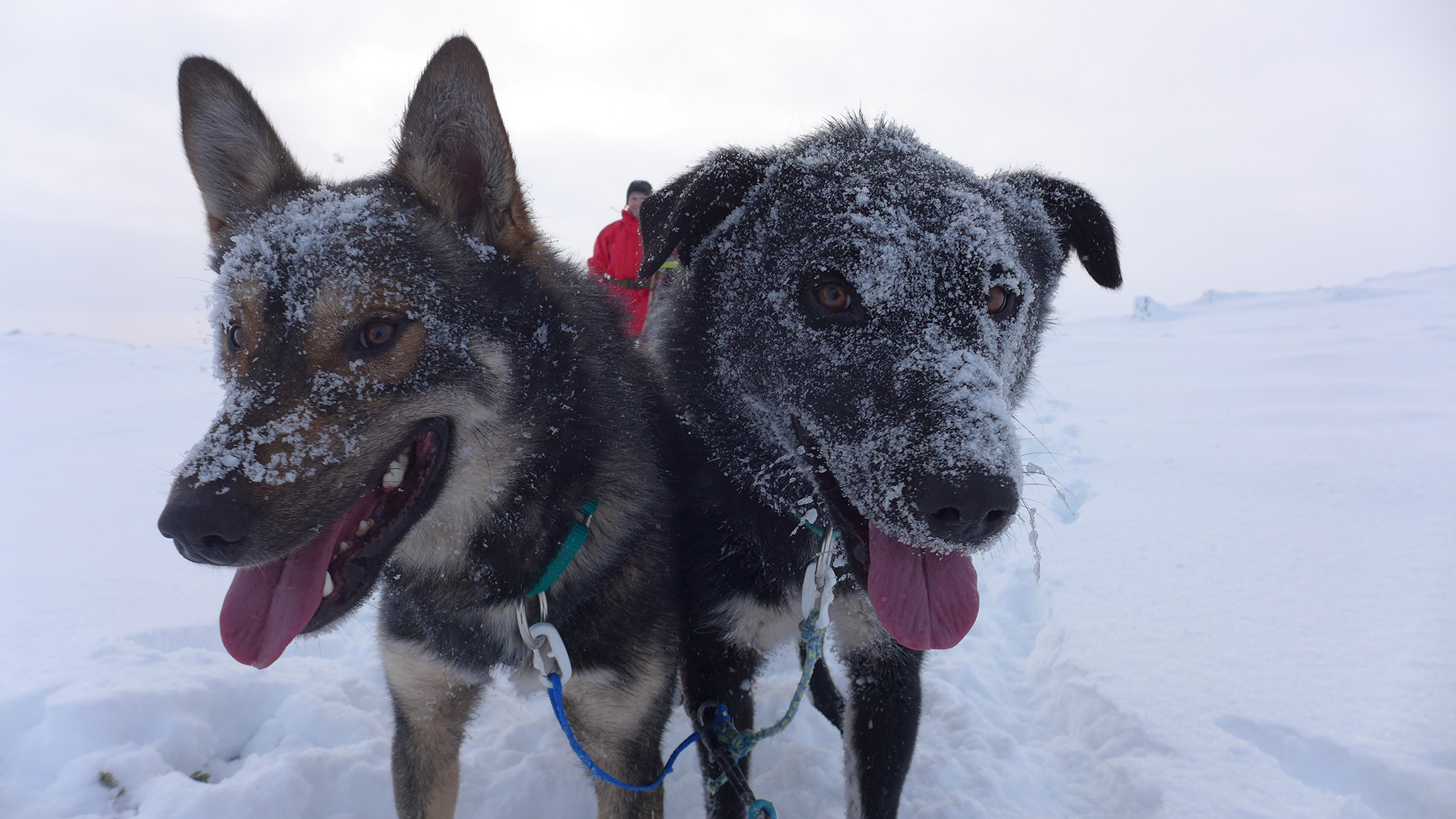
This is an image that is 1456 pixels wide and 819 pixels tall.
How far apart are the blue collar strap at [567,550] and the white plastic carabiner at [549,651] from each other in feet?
0.35

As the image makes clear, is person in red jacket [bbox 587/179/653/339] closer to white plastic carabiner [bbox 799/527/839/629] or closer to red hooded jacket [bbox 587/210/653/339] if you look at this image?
red hooded jacket [bbox 587/210/653/339]

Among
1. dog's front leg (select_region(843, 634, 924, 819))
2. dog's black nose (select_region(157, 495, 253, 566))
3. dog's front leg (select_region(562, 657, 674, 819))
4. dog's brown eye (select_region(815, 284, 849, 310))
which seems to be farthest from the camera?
dog's front leg (select_region(843, 634, 924, 819))

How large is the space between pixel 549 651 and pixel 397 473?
2.29ft

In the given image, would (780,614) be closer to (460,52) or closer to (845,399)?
(845,399)

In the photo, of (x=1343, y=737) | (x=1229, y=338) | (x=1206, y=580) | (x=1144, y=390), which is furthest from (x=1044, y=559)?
(x=1229, y=338)

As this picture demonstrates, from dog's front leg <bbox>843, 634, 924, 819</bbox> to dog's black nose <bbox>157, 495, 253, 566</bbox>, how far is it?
5.96ft

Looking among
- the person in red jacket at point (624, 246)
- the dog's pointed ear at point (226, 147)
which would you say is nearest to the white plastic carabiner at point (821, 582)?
the dog's pointed ear at point (226, 147)

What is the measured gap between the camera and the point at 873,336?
174cm

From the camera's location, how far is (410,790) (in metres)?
2.23

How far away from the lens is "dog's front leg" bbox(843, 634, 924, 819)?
2.31m

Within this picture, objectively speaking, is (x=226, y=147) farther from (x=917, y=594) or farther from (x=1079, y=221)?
(x=1079, y=221)

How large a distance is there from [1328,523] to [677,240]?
421 cm

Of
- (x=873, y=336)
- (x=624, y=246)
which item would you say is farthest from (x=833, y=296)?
(x=624, y=246)

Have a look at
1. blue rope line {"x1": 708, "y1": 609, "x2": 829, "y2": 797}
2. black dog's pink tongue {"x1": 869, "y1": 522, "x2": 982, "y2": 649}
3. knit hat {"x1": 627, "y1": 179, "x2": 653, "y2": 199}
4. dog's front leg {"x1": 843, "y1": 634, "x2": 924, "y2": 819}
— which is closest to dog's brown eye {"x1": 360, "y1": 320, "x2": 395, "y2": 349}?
black dog's pink tongue {"x1": 869, "y1": 522, "x2": 982, "y2": 649}
